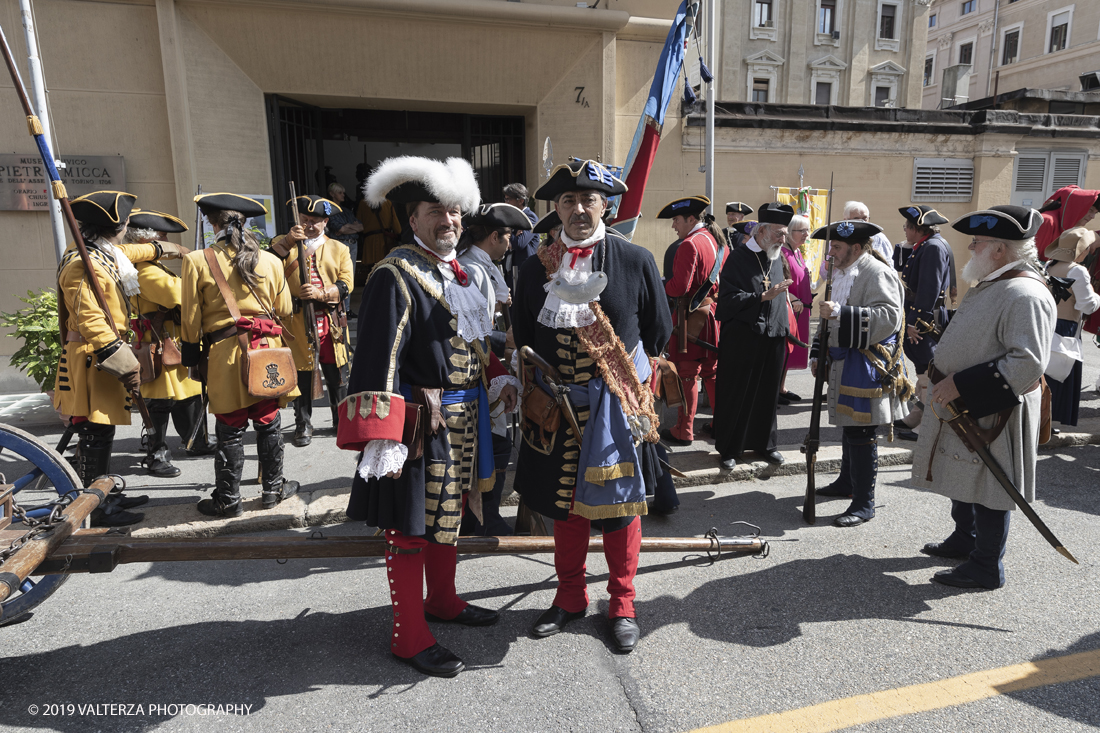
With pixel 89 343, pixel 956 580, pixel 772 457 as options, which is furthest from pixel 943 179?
pixel 89 343

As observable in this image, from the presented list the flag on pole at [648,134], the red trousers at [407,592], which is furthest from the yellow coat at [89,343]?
the flag on pole at [648,134]

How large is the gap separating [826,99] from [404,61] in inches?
1239

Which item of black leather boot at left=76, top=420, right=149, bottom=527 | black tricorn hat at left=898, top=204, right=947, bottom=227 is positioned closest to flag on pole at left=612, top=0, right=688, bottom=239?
black tricorn hat at left=898, top=204, right=947, bottom=227

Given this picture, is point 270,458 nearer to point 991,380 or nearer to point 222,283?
point 222,283

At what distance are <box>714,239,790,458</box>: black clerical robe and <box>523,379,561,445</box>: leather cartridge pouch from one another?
7.47 feet

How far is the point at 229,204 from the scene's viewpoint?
395 cm

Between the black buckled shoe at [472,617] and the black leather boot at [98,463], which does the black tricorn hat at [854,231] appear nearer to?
the black buckled shoe at [472,617]

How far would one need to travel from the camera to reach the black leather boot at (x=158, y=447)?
16.3 ft

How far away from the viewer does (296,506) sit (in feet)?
13.9

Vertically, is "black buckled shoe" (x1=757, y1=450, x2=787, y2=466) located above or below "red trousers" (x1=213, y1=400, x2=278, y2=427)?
below

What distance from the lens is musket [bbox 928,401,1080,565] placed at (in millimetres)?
3020

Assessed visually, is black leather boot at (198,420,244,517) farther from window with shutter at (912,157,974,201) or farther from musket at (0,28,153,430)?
window with shutter at (912,157,974,201)

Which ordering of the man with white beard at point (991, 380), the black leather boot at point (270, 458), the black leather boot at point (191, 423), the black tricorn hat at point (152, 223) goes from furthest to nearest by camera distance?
the black leather boot at point (191, 423) < the black tricorn hat at point (152, 223) < the black leather boot at point (270, 458) < the man with white beard at point (991, 380)

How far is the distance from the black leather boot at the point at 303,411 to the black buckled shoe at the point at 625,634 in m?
3.65
